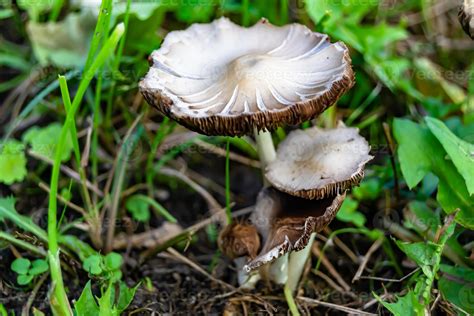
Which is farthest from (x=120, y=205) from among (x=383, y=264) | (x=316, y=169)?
(x=383, y=264)

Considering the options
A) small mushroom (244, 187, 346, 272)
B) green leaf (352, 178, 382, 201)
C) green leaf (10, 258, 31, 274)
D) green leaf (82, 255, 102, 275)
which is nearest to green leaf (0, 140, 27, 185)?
→ green leaf (10, 258, 31, 274)

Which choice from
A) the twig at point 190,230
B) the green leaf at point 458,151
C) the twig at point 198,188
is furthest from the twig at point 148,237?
the green leaf at point 458,151

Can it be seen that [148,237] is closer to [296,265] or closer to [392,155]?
[296,265]

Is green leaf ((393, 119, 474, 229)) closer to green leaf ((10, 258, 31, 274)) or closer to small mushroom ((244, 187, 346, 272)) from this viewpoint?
small mushroom ((244, 187, 346, 272))

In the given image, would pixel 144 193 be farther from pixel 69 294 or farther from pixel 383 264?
pixel 383 264

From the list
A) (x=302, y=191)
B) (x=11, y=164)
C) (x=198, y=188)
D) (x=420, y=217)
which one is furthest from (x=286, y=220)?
(x=11, y=164)

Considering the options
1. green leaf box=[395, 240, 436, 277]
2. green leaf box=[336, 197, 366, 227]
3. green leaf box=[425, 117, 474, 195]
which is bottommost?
green leaf box=[336, 197, 366, 227]
